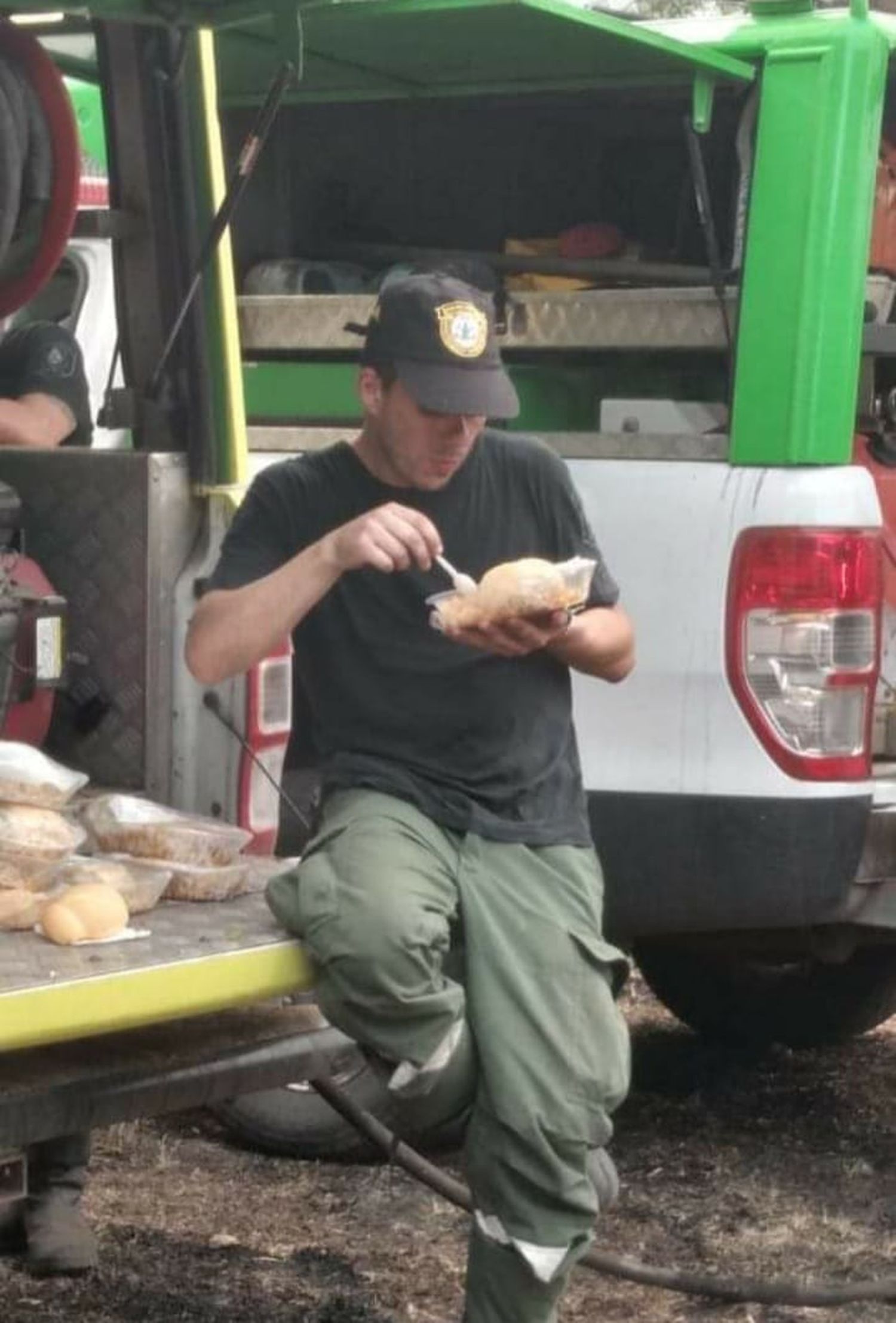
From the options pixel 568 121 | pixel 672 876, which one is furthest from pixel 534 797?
pixel 568 121

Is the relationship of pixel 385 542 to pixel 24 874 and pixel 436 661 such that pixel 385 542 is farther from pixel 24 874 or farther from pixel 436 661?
pixel 24 874

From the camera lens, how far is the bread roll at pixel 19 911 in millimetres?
3582

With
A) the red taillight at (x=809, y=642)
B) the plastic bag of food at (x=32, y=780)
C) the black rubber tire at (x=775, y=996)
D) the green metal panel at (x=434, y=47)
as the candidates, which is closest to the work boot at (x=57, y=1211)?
the plastic bag of food at (x=32, y=780)

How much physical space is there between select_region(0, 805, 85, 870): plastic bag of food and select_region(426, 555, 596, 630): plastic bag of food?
0.64 m

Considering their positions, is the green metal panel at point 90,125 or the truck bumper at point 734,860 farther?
the green metal panel at point 90,125

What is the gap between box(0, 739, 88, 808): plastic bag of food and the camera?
3779 millimetres

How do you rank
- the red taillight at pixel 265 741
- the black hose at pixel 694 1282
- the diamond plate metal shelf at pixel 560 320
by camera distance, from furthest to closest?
the diamond plate metal shelf at pixel 560 320 → the black hose at pixel 694 1282 → the red taillight at pixel 265 741

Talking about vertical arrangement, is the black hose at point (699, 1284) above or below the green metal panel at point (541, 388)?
below

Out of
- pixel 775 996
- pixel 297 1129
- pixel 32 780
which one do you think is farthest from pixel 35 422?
pixel 775 996

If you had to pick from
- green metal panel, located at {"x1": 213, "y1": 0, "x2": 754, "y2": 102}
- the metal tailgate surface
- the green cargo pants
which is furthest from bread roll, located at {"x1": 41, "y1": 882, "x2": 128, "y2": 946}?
green metal panel, located at {"x1": 213, "y1": 0, "x2": 754, "y2": 102}

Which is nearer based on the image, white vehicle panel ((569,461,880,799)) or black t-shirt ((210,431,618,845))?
black t-shirt ((210,431,618,845))

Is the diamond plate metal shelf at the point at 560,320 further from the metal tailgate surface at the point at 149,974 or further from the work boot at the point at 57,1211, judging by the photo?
the work boot at the point at 57,1211

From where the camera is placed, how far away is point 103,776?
424cm

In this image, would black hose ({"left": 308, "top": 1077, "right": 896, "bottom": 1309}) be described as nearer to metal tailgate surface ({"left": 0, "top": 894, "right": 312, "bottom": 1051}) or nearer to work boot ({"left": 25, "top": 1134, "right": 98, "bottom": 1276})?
work boot ({"left": 25, "top": 1134, "right": 98, "bottom": 1276})
